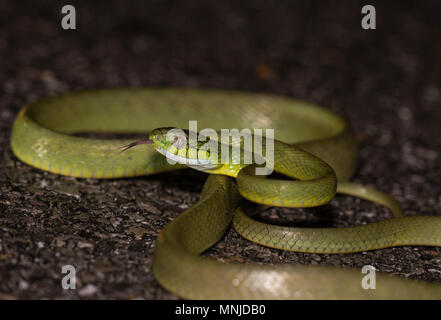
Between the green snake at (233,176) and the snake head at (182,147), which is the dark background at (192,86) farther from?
the snake head at (182,147)

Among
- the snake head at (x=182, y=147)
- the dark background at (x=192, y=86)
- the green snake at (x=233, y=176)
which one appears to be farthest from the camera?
the snake head at (x=182, y=147)

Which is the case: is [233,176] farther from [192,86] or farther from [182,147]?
[192,86]

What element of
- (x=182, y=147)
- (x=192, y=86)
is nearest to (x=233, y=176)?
(x=182, y=147)

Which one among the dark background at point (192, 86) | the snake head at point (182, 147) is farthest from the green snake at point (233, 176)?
the dark background at point (192, 86)

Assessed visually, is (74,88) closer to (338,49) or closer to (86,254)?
(86,254)

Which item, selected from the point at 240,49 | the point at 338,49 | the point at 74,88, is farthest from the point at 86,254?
the point at 338,49

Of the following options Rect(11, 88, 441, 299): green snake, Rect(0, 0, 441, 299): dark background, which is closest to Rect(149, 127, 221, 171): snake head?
Rect(11, 88, 441, 299): green snake
